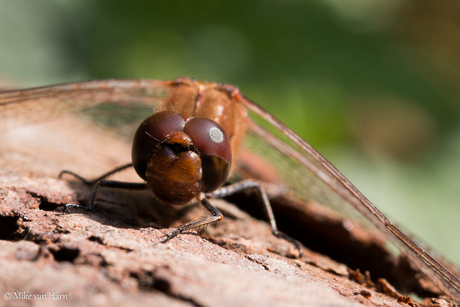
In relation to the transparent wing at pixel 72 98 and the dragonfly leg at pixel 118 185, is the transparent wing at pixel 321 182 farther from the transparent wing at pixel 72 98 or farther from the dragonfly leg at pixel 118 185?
the dragonfly leg at pixel 118 185

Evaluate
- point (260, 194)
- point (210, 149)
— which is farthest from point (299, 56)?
point (210, 149)

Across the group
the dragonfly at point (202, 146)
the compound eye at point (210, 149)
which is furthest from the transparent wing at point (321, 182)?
the compound eye at point (210, 149)

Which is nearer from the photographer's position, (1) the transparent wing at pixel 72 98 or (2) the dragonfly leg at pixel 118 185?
(2) the dragonfly leg at pixel 118 185

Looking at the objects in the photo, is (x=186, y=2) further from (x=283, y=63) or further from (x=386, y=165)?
(x=386, y=165)

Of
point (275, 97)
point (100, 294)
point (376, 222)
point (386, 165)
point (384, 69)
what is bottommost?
point (100, 294)

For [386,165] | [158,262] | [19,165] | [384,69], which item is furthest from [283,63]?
[158,262]

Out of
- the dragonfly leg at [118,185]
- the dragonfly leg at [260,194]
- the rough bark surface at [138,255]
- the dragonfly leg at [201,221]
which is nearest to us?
the rough bark surface at [138,255]
